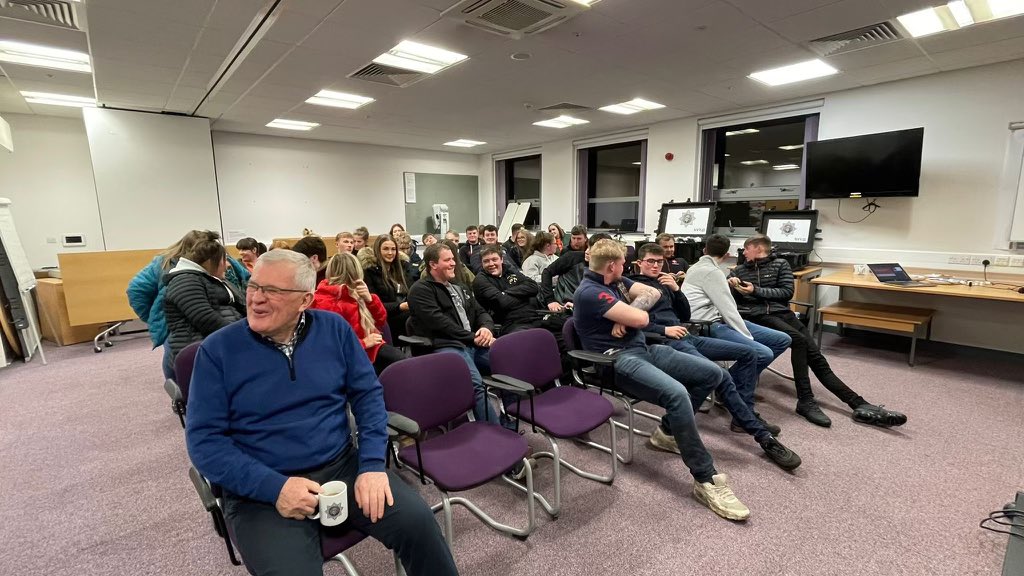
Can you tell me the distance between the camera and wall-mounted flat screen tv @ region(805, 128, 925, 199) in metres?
4.62

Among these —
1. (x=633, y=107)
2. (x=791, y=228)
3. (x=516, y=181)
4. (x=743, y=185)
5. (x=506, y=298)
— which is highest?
(x=633, y=107)

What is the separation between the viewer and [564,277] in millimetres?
4098

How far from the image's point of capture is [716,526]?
2070 millimetres

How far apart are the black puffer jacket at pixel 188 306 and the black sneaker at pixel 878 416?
416 centimetres

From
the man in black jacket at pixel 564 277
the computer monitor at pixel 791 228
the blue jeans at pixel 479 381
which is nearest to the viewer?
the blue jeans at pixel 479 381

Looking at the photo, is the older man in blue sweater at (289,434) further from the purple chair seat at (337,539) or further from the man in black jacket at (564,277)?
the man in black jacket at (564,277)

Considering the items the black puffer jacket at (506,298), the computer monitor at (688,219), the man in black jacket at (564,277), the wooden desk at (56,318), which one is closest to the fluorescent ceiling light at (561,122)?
the computer monitor at (688,219)

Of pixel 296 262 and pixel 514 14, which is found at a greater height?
pixel 514 14

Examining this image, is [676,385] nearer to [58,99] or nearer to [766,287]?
[766,287]

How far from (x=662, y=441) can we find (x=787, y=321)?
5.49ft

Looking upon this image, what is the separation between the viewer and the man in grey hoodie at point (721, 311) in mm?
3098

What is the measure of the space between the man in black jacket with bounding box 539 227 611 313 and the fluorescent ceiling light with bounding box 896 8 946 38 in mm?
2711

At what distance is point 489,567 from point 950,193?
5824 mm

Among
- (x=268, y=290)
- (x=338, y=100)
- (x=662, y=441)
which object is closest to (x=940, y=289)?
(x=662, y=441)
